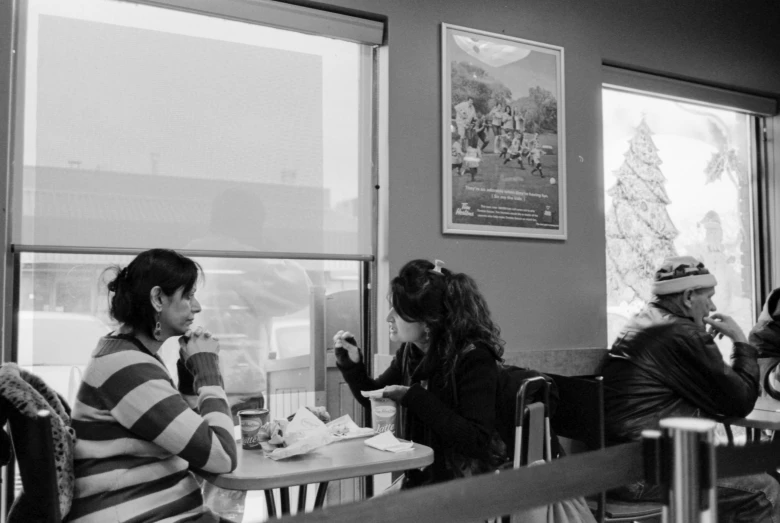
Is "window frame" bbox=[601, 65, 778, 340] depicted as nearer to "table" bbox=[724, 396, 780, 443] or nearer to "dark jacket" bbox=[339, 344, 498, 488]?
"table" bbox=[724, 396, 780, 443]

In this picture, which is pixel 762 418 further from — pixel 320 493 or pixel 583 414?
pixel 320 493

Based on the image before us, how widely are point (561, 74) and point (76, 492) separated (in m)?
3.17

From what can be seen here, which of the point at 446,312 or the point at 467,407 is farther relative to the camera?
the point at 446,312

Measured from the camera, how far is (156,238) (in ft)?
9.63

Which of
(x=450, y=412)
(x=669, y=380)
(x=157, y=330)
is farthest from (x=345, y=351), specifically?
(x=669, y=380)

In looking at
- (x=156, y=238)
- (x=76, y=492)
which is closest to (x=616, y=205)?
(x=156, y=238)

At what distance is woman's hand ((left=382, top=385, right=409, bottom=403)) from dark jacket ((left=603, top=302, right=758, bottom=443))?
3.40 feet

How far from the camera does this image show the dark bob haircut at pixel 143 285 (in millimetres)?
1883

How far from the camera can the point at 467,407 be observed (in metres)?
2.22

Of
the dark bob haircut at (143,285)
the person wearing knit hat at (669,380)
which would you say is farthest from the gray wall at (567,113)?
the dark bob haircut at (143,285)

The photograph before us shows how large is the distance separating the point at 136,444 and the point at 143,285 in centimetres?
42

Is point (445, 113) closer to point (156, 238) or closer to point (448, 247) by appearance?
point (448, 247)

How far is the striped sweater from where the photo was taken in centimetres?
168

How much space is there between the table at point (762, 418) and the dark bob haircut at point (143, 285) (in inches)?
86.2
